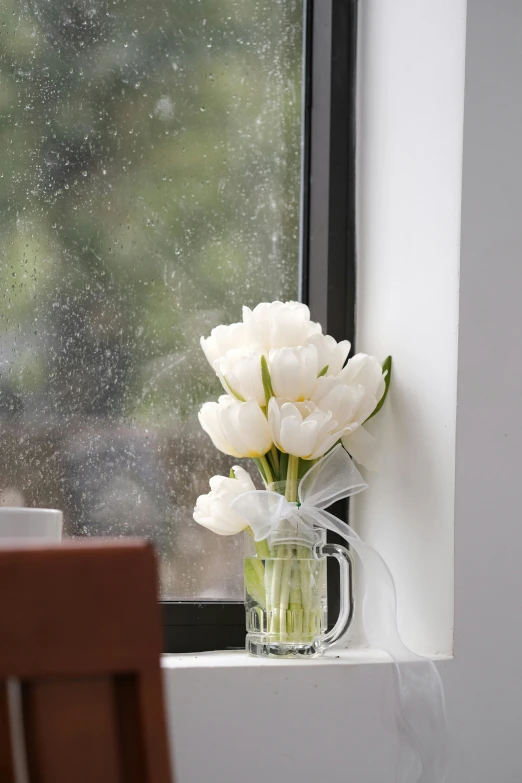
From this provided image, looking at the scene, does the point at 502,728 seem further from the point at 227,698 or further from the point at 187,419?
the point at 187,419

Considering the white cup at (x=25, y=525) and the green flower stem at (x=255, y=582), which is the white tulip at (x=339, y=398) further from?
the white cup at (x=25, y=525)

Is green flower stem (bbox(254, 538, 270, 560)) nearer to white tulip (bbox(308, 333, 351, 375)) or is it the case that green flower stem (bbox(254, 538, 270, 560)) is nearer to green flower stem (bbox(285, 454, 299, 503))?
green flower stem (bbox(285, 454, 299, 503))

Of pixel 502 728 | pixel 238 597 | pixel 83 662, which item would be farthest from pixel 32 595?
pixel 238 597

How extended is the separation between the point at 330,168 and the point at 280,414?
0.43 m

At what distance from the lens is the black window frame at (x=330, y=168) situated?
1.18 m

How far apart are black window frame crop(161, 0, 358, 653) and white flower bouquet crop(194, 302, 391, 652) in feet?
0.64

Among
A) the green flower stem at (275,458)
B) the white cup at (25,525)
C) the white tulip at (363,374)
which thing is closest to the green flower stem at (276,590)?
the green flower stem at (275,458)

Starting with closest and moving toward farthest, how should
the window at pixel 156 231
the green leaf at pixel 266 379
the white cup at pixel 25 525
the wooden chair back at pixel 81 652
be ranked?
the wooden chair back at pixel 81 652, the white cup at pixel 25 525, the green leaf at pixel 266 379, the window at pixel 156 231

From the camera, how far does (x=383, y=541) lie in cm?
104

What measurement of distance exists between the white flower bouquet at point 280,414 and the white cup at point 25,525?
12.1 inches

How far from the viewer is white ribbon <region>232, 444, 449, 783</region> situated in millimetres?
862

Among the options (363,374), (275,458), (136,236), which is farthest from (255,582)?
(136,236)

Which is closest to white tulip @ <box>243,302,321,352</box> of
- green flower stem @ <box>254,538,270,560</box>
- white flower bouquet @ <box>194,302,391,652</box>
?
white flower bouquet @ <box>194,302,391,652</box>

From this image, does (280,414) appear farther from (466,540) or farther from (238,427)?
(466,540)
